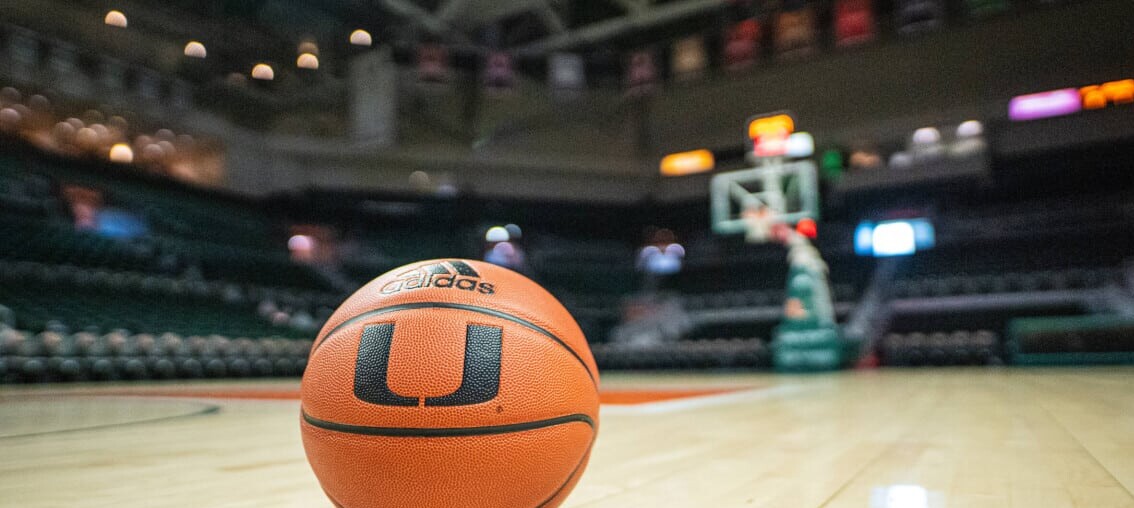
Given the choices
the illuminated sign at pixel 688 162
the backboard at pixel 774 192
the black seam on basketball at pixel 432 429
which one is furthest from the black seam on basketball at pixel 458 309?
the illuminated sign at pixel 688 162

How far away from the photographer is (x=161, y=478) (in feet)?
5.26

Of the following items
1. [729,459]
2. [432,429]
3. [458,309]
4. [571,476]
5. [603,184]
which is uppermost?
[603,184]

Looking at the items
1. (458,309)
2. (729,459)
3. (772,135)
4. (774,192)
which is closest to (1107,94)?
(772,135)

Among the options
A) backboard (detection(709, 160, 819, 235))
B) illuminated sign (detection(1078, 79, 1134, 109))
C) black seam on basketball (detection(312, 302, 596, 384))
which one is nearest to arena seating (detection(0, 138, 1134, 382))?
illuminated sign (detection(1078, 79, 1134, 109))

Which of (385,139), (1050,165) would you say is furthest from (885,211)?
(385,139)

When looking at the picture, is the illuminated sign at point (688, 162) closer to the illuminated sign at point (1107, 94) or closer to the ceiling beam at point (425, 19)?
the ceiling beam at point (425, 19)

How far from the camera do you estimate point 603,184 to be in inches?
627

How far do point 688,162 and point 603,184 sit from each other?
2012mm

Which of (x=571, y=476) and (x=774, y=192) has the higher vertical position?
(x=774, y=192)

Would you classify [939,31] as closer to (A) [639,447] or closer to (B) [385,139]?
(B) [385,139]

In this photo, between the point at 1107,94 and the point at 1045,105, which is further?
the point at 1045,105

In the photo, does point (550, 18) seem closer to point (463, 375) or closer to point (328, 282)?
point (328, 282)

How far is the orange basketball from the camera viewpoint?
3.32ft

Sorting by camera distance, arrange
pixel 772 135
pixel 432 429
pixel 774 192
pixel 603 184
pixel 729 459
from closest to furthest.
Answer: pixel 432 429
pixel 729 459
pixel 774 192
pixel 772 135
pixel 603 184
